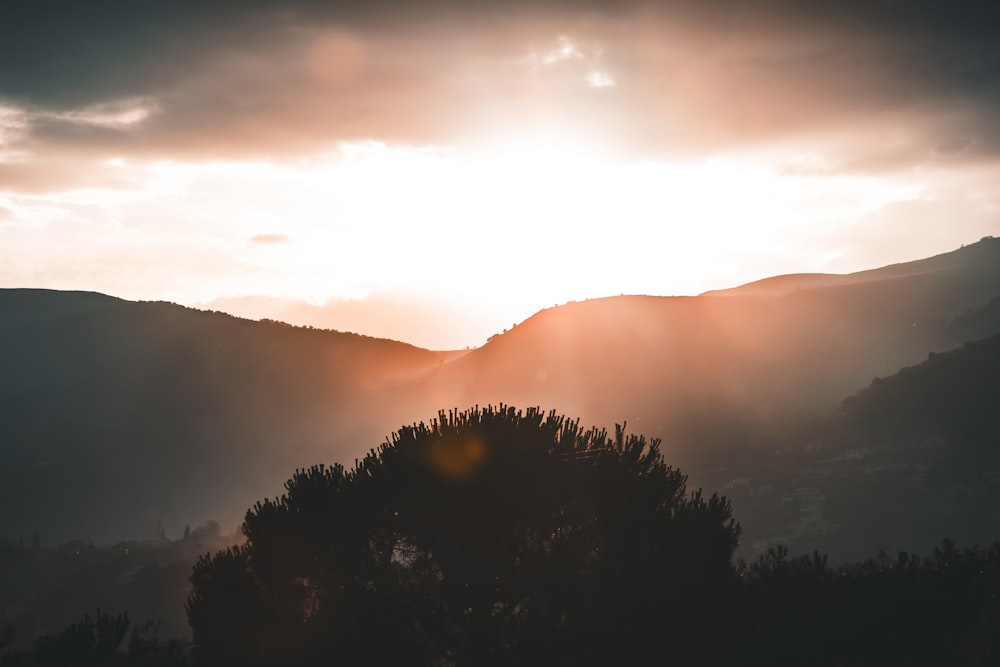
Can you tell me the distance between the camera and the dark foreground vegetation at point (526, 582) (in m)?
32.2

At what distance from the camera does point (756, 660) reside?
32.1 meters

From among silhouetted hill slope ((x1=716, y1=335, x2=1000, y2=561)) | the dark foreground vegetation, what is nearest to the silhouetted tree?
the dark foreground vegetation

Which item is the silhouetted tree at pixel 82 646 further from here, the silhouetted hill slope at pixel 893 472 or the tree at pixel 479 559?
the silhouetted hill slope at pixel 893 472

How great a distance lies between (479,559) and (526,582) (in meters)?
1.80

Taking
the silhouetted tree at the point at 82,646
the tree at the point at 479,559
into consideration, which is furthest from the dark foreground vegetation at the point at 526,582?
the silhouetted tree at the point at 82,646

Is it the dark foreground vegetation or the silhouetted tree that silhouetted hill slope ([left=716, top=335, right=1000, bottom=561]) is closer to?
the dark foreground vegetation

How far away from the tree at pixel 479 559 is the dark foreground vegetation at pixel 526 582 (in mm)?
55

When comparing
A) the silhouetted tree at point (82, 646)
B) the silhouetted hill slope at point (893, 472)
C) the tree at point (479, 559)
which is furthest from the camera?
the silhouetted hill slope at point (893, 472)

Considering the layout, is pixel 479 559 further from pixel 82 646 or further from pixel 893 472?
pixel 893 472

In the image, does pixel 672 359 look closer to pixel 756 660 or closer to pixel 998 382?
pixel 998 382

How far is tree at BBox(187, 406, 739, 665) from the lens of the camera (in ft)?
107

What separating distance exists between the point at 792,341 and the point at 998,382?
201 feet

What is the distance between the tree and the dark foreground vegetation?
0.06 metres

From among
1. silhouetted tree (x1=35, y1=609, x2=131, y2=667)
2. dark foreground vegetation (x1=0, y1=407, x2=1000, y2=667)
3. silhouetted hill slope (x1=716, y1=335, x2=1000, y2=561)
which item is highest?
dark foreground vegetation (x1=0, y1=407, x2=1000, y2=667)
